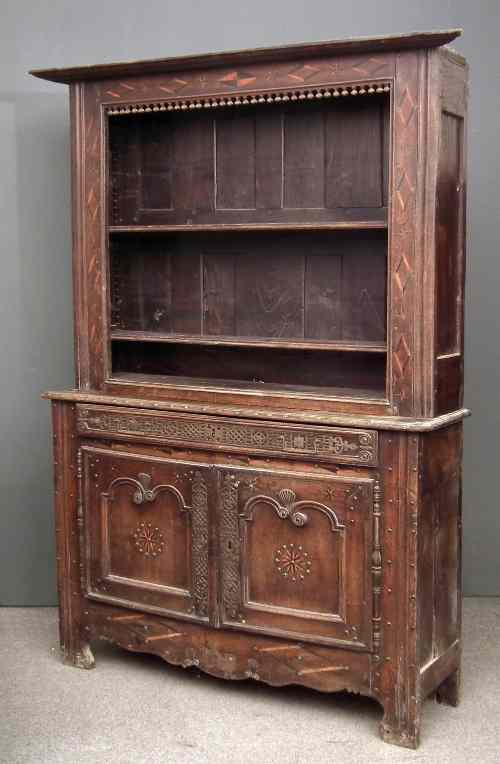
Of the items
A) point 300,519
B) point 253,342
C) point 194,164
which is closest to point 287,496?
point 300,519

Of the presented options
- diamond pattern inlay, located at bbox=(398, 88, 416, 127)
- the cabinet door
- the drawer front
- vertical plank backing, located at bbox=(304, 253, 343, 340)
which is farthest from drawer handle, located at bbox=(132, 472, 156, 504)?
diamond pattern inlay, located at bbox=(398, 88, 416, 127)

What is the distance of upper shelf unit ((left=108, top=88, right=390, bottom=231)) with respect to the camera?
147 inches

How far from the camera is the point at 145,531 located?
Result: 3803mm

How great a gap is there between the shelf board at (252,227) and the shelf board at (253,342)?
1.25ft

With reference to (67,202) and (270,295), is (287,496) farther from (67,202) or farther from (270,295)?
(67,202)

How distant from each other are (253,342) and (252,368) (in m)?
0.42

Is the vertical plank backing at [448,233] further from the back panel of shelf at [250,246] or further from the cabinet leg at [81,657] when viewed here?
the cabinet leg at [81,657]

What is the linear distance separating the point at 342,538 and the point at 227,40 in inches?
86.3

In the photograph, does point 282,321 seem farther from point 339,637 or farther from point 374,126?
point 339,637

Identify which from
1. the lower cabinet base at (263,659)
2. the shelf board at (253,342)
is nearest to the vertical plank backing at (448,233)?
the shelf board at (253,342)

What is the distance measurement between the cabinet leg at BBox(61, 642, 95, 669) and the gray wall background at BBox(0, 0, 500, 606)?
0.72m

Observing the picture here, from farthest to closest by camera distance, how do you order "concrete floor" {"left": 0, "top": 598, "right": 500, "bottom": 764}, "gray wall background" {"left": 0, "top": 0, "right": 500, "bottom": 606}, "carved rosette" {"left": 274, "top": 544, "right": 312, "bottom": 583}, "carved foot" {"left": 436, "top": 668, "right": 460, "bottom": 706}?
"gray wall background" {"left": 0, "top": 0, "right": 500, "bottom": 606}
"carved foot" {"left": 436, "top": 668, "right": 460, "bottom": 706}
"carved rosette" {"left": 274, "top": 544, "right": 312, "bottom": 583}
"concrete floor" {"left": 0, "top": 598, "right": 500, "bottom": 764}

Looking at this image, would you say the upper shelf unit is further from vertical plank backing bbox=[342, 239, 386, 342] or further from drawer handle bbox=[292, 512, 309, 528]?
drawer handle bbox=[292, 512, 309, 528]

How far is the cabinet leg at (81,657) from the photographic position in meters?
3.96
